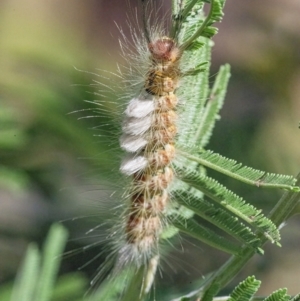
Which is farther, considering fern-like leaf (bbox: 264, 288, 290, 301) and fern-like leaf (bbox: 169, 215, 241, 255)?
fern-like leaf (bbox: 169, 215, 241, 255)

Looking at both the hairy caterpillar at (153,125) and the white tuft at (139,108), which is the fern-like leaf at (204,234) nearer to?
the hairy caterpillar at (153,125)

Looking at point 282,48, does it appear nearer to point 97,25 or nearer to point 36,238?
point 97,25

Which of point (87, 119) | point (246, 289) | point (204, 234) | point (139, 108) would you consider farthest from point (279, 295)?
point (87, 119)

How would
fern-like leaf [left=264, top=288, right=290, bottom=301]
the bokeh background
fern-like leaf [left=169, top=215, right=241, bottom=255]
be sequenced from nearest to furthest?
fern-like leaf [left=264, top=288, right=290, bottom=301] < fern-like leaf [left=169, top=215, right=241, bottom=255] < the bokeh background

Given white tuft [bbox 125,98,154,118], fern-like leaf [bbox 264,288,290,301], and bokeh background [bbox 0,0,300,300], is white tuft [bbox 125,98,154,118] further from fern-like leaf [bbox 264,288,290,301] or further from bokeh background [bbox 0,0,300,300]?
fern-like leaf [bbox 264,288,290,301]

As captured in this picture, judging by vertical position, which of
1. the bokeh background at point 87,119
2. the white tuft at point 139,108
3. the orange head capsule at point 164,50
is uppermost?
the orange head capsule at point 164,50

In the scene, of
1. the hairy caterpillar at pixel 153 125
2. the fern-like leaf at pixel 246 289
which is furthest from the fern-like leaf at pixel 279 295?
the hairy caterpillar at pixel 153 125

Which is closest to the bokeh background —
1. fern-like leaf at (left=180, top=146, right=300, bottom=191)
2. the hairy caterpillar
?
the hairy caterpillar

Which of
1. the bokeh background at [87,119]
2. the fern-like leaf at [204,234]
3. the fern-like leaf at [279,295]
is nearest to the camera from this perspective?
the fern-like leaf at [279,295]
